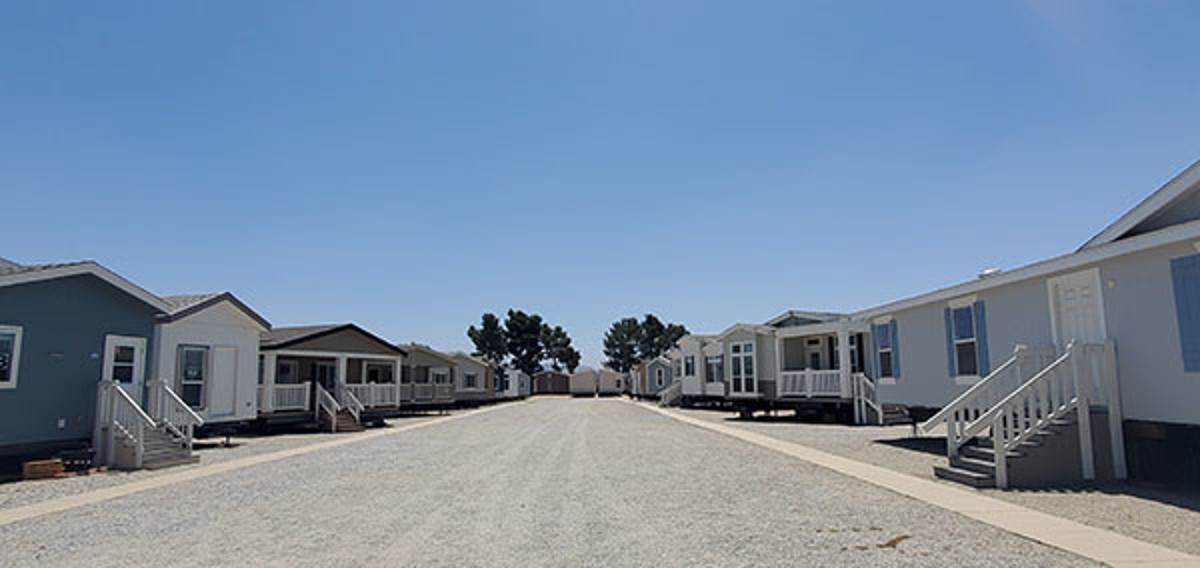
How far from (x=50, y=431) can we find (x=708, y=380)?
26753mm

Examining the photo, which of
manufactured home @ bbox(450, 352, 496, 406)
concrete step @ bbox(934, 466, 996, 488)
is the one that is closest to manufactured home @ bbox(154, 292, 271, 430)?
concrete step @ bbox(934, 466, 996, 488)

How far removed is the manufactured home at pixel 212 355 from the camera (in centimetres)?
1734

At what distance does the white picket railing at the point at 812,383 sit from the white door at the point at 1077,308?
11422 mm

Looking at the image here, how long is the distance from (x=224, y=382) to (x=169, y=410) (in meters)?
2.93

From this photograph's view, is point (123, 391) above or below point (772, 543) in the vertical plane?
above

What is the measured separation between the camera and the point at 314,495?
10.6m

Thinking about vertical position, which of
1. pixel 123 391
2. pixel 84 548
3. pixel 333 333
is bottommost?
pixel 84 548

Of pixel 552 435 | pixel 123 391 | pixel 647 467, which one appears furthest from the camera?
pixel 552 435

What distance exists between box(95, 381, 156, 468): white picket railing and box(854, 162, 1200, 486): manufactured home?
1498 centimetres

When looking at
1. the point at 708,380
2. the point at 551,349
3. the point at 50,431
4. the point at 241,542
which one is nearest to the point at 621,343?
the point at 551,349

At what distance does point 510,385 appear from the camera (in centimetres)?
6041

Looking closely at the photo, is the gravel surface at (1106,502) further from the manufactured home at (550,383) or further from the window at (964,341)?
the manufactured home at (550,383)

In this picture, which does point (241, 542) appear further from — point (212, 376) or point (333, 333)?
point (333, 333)

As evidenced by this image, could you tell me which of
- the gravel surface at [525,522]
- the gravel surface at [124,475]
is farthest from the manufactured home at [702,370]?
the gravel surface at [525,522]
